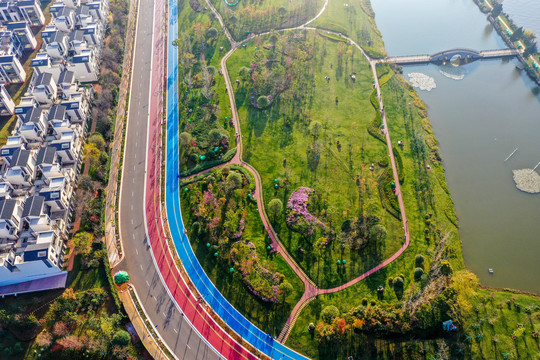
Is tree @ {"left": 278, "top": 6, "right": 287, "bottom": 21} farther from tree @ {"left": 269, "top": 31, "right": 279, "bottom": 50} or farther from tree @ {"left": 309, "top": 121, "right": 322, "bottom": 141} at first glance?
tree @ {"left": 309, "top": 121, "right": 322, "bottom": 141}

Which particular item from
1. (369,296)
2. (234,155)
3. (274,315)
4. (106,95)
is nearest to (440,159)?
(369,296)

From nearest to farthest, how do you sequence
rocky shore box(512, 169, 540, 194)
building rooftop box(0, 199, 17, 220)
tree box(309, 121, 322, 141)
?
building rooftop box(0, 199, 17, 220)
rocky shore box(512, 169, 540, 194)
tree box(309, 121, 322, 141)

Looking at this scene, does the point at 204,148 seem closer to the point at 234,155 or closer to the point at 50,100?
the point at 234,155

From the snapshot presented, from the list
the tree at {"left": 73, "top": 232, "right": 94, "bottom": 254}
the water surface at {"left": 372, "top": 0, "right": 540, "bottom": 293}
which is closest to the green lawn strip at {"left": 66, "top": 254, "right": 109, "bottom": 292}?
the tree at {"left": 73, "top": 232, "right": 94, "bottom": 254}

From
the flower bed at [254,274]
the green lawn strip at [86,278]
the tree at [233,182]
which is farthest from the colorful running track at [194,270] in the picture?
the green lawn strip at [86,278]

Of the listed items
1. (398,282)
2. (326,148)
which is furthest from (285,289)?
(326,148)

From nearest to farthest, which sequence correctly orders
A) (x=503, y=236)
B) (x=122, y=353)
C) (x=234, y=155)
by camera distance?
1. (x=122, y=353)
2. (x=503, y=236)
3. (x=234, y=155)
